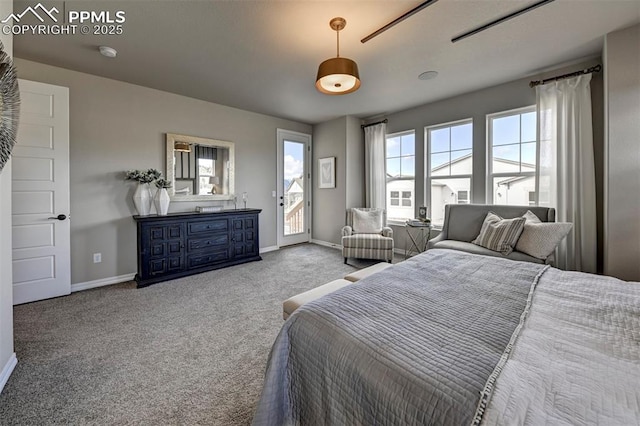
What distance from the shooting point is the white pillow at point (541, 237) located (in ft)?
8.79

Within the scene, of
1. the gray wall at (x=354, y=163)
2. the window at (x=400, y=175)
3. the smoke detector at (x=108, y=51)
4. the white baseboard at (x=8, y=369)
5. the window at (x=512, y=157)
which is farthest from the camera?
the gray wall at (x=354, y=163)

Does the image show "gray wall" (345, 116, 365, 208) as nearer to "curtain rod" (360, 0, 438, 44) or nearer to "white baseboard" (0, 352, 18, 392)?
"curtain rod" (360, 0, 438, 44)

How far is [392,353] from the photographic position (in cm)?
86

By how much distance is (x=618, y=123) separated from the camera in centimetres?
252

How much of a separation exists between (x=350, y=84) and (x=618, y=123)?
8.75 ft

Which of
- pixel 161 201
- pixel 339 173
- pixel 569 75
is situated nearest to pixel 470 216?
pixel 569 75

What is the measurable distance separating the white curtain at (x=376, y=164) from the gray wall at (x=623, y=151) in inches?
114

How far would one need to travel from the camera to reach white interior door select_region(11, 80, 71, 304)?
2.68 m

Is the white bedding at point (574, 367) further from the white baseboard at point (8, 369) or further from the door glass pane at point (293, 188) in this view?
the door glass pane at point (293, 188)

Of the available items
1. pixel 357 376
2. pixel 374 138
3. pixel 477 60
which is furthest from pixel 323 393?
pixel 374 138

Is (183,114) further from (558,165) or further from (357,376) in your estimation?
(558,165)

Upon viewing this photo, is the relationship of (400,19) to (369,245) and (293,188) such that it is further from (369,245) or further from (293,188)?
(293,188)

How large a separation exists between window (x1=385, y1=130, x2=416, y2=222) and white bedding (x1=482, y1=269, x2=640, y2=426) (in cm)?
362

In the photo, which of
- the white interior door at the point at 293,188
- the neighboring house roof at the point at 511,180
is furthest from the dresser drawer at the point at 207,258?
the neighboring house roof at the point at 511,180
